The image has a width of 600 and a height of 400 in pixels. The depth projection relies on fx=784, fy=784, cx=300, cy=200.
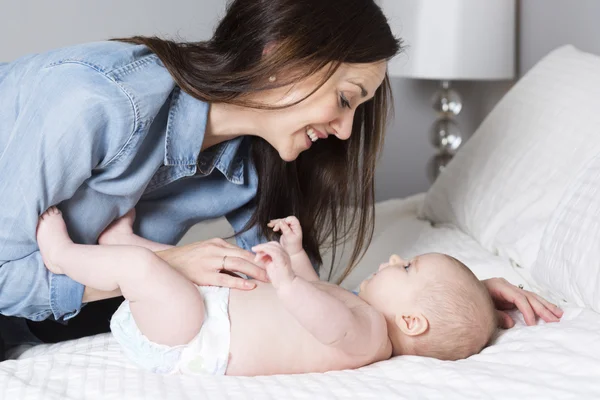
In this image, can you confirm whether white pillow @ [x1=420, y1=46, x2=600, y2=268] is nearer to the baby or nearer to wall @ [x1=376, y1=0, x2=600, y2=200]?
the baby

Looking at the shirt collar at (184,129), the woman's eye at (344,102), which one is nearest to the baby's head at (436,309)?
the woman's eye at (344,102)

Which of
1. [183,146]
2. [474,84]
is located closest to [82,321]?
[183,146]

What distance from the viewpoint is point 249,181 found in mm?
1615

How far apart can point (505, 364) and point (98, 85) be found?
0.73 metres

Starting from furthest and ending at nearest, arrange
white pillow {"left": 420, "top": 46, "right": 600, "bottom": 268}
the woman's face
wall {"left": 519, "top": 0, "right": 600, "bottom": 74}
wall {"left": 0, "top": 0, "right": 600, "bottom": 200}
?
1. wall {"left": 0, "top": 0, "right": 600, "bottom": 200}
2. wall {"left": 519, "top": 0, "right": 600, "bottom": 74}
3. white pillow {"left": 420, "top": 46, "right": 600, "bottom": 268}
4. the woman's face

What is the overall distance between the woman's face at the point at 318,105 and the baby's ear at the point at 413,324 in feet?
1.25

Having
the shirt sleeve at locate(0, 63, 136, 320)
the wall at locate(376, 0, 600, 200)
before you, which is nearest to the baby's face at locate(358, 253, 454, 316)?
the shirt sleeve at locate(0, 63, 136, 320)

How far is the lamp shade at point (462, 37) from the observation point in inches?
96.5

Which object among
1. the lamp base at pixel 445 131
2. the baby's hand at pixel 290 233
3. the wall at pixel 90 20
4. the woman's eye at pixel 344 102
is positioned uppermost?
the wall at pixel 90 20

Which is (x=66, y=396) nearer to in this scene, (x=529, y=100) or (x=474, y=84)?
(x=529, y=100)

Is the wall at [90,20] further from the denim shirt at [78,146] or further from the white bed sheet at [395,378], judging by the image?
the white bed sheet at [395,378]

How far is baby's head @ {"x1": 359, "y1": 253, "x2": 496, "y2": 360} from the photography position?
3.81ft

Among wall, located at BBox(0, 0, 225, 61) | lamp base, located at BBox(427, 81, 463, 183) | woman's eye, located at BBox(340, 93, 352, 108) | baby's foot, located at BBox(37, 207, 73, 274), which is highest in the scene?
wall, located at BBox(0, 0, 225, 61)

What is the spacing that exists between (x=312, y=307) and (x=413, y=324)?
0.20 m
